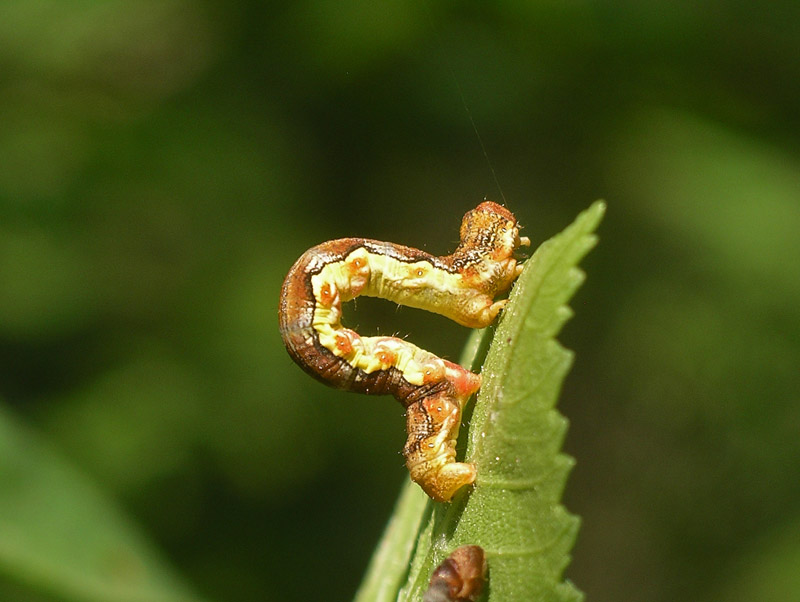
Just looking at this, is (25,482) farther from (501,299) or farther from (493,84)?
(493,84)

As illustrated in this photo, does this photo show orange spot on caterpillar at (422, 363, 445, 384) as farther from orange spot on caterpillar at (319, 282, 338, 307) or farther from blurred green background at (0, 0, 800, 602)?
blurred green background at (0, 0, 800, 602)

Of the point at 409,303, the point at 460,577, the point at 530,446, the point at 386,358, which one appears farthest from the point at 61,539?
the point at 530,446

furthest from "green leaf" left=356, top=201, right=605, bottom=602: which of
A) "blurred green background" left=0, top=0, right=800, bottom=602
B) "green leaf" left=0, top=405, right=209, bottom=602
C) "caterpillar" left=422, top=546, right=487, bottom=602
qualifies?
"blurred green background" left=0, top=0, right=800, bottom=602

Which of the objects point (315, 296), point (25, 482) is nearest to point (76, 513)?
point (25, 482)

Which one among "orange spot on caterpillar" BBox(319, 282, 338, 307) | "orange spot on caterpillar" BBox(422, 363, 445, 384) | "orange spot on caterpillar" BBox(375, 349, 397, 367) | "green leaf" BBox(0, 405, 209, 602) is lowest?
"green leaf" BBox(0, 405, 209, 602)

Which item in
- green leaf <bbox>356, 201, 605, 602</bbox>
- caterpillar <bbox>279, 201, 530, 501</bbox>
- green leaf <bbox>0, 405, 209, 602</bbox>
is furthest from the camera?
green leaf <bbox>0, 405, 209, 602</bbox>

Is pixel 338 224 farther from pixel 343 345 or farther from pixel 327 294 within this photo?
pixel 343 345

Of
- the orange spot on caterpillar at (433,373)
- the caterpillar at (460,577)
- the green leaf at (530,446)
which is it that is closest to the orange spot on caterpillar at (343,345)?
the orange spot on caterpillar at (433,373)
